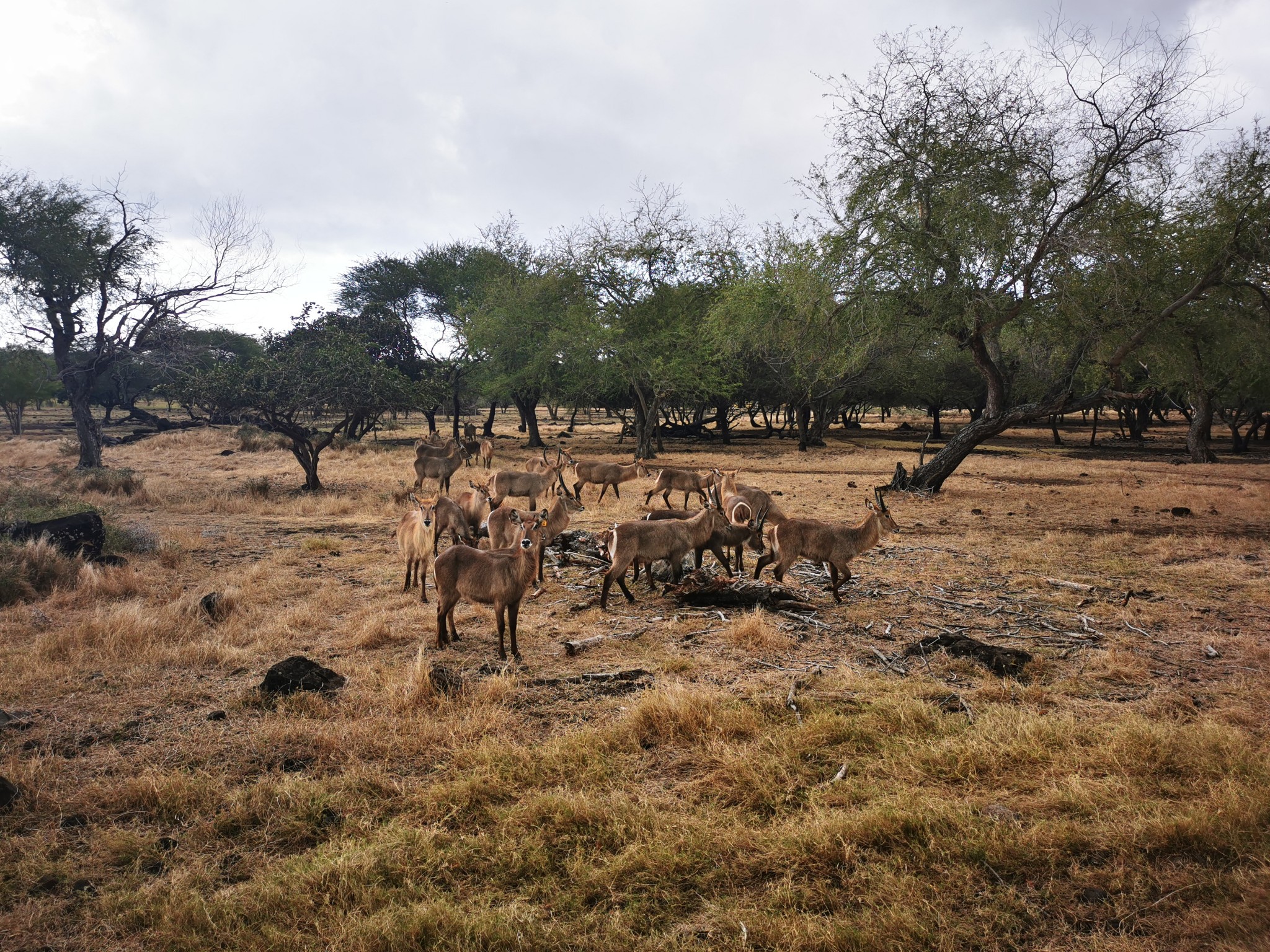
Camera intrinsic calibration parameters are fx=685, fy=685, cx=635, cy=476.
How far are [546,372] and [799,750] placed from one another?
32264mm

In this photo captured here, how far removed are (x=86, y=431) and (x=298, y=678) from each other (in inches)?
995

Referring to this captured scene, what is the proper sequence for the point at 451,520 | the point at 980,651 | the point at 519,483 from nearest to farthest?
the point at 980,651 → the point at 451,520 → the point at 519,483

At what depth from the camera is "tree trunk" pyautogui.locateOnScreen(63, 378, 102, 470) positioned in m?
24.8

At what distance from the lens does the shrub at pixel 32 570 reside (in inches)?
358

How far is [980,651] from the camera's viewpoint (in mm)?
7012

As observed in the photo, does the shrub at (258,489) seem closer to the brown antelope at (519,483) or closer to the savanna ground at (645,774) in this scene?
the brown antelope at (519,483)

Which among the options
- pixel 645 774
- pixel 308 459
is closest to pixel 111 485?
pixel 308 459

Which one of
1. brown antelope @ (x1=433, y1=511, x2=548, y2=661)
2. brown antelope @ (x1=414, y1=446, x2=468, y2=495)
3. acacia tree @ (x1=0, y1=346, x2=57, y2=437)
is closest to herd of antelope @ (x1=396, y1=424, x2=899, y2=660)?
brown antelope @ (x1=433, y1=511, x2=548, y2=661)

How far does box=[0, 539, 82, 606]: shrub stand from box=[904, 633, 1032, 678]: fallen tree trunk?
11214mm

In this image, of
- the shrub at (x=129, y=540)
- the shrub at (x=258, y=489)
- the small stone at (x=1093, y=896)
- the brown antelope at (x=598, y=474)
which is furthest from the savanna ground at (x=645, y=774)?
the shrub at (x=258, y=489)

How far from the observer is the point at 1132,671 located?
6574 mm

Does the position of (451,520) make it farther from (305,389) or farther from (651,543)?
(305,389)

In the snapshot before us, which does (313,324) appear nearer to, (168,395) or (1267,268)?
(168,395)

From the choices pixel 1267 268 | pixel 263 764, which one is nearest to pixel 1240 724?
pixel 263 764
